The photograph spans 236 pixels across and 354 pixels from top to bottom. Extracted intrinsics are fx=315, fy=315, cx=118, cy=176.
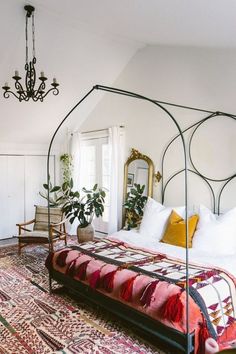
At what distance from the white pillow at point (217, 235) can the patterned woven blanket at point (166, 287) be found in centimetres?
50

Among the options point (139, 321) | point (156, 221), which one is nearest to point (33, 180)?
point (156, 221)

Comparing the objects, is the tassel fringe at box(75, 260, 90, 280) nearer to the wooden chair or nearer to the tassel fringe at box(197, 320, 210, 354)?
the tassel fringe at box(197, 320, 210, 354)

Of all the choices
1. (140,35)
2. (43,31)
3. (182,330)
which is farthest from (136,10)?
(182,330)

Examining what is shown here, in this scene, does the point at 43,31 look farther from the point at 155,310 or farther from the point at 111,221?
the point at 155,310

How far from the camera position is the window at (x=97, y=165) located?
5871 millimetres

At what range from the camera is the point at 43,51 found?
439 centimetres

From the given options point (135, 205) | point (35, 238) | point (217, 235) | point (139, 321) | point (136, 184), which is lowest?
point (139, 321)

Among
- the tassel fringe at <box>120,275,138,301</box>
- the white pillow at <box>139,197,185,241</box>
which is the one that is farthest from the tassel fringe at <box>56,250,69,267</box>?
the white pillow at <box>139,197,185,241</box>

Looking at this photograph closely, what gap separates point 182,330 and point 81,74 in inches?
160

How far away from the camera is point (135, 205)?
4859 mm

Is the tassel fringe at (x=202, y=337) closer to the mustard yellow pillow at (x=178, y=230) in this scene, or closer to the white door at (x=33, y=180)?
the mustard yellow pillow at (x=178, y=230)

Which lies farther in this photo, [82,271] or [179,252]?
[179,252]

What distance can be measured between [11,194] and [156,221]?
11.0 feet

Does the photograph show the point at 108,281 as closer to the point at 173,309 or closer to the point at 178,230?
the point at 173,309
